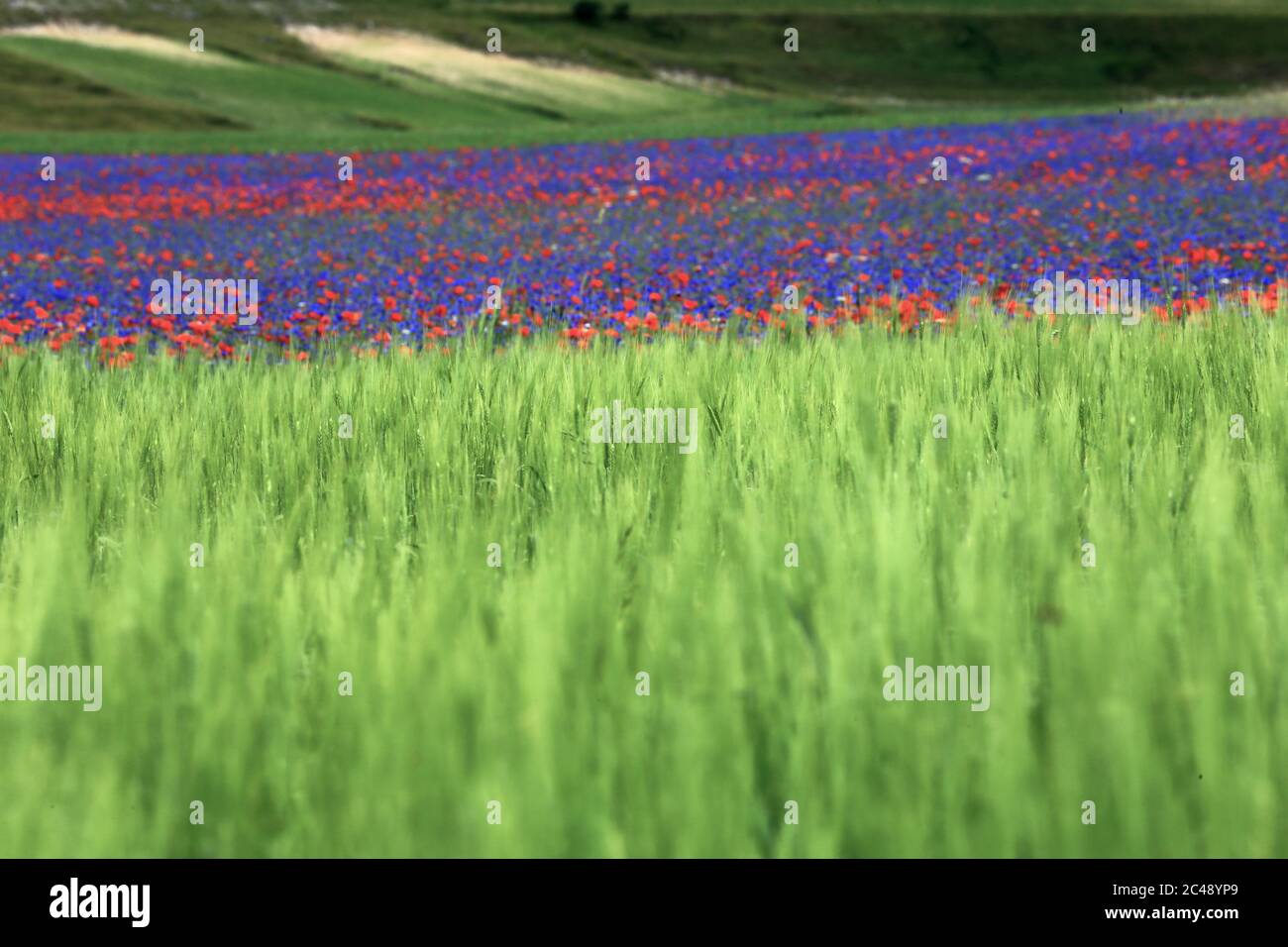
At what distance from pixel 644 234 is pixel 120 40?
4317 cm

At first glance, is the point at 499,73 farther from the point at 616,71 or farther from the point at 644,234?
the point at 644,234

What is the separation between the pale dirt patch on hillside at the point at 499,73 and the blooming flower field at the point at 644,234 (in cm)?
2757

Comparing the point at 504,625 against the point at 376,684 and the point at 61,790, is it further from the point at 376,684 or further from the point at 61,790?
the point at 61,790

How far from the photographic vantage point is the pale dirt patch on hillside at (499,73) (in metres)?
49.0

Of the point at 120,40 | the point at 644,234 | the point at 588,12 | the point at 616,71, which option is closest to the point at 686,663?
the point at 644,234

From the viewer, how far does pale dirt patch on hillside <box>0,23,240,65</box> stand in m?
47.5

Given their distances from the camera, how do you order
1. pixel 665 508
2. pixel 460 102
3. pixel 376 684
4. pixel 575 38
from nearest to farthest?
pixel 376 684 → pixel 665 508 → pixel 460 102 → pixel 575 38

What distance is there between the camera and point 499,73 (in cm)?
5156

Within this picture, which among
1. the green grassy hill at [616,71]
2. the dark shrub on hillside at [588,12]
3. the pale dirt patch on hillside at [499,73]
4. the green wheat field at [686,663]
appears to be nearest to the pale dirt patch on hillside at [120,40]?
the green grassy hill at [616,71]

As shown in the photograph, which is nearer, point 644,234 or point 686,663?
point 686,663

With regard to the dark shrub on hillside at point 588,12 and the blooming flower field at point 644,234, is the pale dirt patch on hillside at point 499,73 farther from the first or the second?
the blooming flower field at point 644,234
